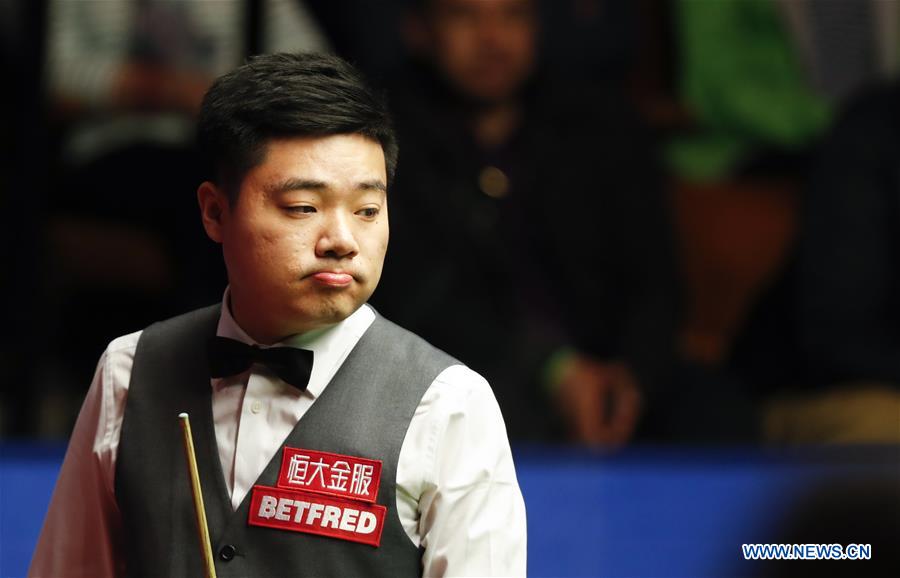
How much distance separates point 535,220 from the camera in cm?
298

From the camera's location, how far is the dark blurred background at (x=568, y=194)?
2865 millimetres

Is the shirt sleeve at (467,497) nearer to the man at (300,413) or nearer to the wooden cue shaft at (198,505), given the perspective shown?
the man at (300,413)

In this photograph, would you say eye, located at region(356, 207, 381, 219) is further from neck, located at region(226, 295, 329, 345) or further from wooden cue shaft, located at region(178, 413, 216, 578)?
wooden cue shaft, located at region(178, 413, 216, 578)

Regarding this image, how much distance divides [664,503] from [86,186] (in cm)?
169

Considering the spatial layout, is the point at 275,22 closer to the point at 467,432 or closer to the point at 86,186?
the point at 86,186

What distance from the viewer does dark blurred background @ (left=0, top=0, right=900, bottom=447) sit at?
2.87 metres

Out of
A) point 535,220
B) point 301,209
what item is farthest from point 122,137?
point 301,209

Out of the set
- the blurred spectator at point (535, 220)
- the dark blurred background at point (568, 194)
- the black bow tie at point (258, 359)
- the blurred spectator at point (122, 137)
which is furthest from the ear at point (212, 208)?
the blurred spectator at point (122, 137)

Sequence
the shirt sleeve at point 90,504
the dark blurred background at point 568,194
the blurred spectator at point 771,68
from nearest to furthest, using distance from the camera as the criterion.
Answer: the shirt sleeve at point 90,504 → the dark blurred background at point 568,194 → the blurred spectator at point 771,68

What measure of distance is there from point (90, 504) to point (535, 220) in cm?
174

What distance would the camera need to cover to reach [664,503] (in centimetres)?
250

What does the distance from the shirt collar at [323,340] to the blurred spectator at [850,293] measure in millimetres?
2111

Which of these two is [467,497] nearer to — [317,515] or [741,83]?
[317,515]

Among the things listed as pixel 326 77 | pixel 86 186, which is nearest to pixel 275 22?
pixel 86 186
